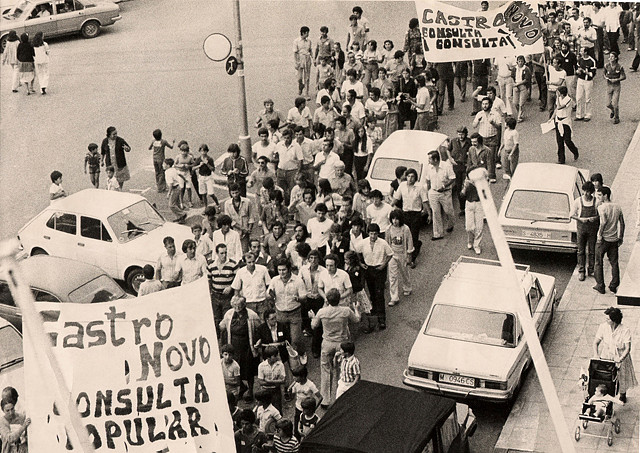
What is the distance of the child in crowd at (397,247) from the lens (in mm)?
16531

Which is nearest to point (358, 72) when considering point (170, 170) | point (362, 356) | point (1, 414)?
point (170, 170)

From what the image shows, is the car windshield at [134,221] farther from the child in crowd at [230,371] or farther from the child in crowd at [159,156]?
the child in crowd at [230,371]

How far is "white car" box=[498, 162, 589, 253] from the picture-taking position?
17.7 m

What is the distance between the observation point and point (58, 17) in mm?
30359

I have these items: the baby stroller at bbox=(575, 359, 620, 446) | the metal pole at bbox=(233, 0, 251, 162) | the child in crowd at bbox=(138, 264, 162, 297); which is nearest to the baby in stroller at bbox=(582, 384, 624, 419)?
the baby stroller at bbox=(575, 359, 620, 446)

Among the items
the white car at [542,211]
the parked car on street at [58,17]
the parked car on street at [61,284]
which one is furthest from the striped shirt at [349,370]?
the parked car on street at [58,17]

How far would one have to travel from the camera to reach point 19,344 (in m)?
14.6

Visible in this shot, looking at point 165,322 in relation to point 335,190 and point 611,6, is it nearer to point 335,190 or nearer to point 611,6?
point 335,190

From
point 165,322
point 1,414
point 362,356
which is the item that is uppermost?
point 165,322

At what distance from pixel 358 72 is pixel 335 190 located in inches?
236

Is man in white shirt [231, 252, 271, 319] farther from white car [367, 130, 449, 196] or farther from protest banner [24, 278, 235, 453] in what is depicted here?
protest banner [24, 278, 235, 453]

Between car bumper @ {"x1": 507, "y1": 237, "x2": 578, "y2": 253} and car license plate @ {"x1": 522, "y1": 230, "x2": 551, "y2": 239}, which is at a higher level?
car license plate @ {"x1": 522, "y1": 230, "x2": 551, "y2": 239}

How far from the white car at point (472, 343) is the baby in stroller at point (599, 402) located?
1.03 metres

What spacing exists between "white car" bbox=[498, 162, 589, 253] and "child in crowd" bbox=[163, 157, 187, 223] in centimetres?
570
